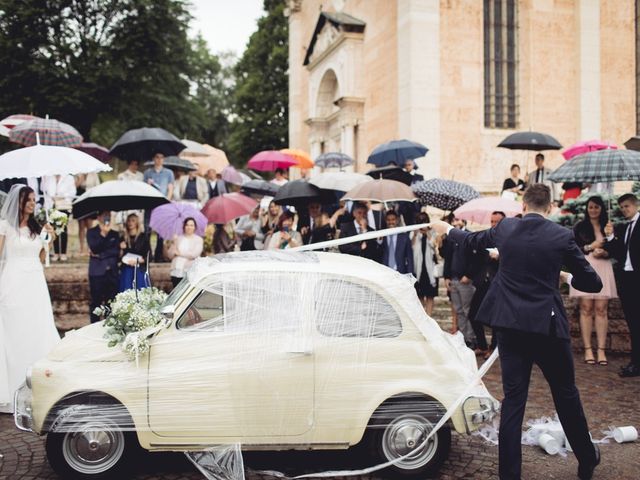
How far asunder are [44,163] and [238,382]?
4.36 meters

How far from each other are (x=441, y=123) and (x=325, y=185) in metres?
10.2

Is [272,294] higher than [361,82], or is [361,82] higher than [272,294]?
[361,82]

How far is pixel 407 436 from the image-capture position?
4.98 m

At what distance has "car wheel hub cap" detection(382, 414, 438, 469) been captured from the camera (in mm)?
4977

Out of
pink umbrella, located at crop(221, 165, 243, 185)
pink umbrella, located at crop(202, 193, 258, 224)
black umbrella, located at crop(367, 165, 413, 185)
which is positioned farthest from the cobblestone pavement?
pink umbrella, located at crop(221, 165, 243, 185)

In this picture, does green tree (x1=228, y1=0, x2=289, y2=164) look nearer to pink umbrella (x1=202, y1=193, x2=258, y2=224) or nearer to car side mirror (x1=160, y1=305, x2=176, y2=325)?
pink umbrella (x1=202, y1=193, x2=258, y2=224)

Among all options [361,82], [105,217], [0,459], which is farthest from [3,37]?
[0,459]

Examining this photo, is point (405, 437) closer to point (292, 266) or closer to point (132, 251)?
point (292, 266)

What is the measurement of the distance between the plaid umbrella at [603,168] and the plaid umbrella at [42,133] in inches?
304

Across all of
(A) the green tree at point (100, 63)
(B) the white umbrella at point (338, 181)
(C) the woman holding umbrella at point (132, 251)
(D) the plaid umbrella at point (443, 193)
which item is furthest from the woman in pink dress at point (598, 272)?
(A) the green tree at point (100, 63)

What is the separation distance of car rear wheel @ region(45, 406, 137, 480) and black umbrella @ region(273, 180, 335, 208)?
5443 mm

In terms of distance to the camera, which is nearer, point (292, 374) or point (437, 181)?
point (292, 374)

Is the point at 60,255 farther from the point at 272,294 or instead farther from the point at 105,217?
the point at 272,294

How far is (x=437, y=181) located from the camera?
10586 mm
